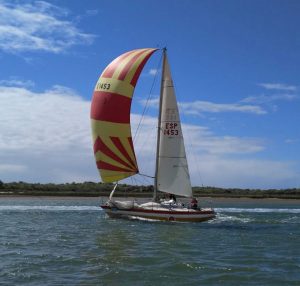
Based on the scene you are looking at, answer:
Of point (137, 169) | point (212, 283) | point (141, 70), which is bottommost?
point (212, 283)

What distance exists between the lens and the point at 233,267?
1644cm

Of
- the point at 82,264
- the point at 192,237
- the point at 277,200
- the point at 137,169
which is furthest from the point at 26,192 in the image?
the point at 82,264

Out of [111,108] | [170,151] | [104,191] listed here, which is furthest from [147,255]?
[104,191]

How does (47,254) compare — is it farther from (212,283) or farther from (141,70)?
(141,70)

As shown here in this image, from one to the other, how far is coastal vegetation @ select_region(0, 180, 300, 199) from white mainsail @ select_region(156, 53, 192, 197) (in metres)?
38.2

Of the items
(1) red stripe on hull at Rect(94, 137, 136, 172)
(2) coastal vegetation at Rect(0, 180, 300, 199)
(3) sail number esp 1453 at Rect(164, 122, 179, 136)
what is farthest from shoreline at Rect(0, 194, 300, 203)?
(1) red stripe on hull at Rect(94, 137, 136, 172)

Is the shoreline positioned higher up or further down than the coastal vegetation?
further down

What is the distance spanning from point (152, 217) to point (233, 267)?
1595 centimetres

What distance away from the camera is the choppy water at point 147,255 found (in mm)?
14648

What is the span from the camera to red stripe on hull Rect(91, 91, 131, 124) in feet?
110

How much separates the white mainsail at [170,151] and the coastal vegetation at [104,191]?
3822 cm

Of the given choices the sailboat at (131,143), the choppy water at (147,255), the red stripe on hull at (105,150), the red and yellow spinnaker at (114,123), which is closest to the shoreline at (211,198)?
the sailboat at (131,143)

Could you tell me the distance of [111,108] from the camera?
110 feet

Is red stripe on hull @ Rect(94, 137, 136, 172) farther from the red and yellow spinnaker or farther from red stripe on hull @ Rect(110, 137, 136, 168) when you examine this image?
red stripe on hull @ Rect(110, 137, 136, 168)
